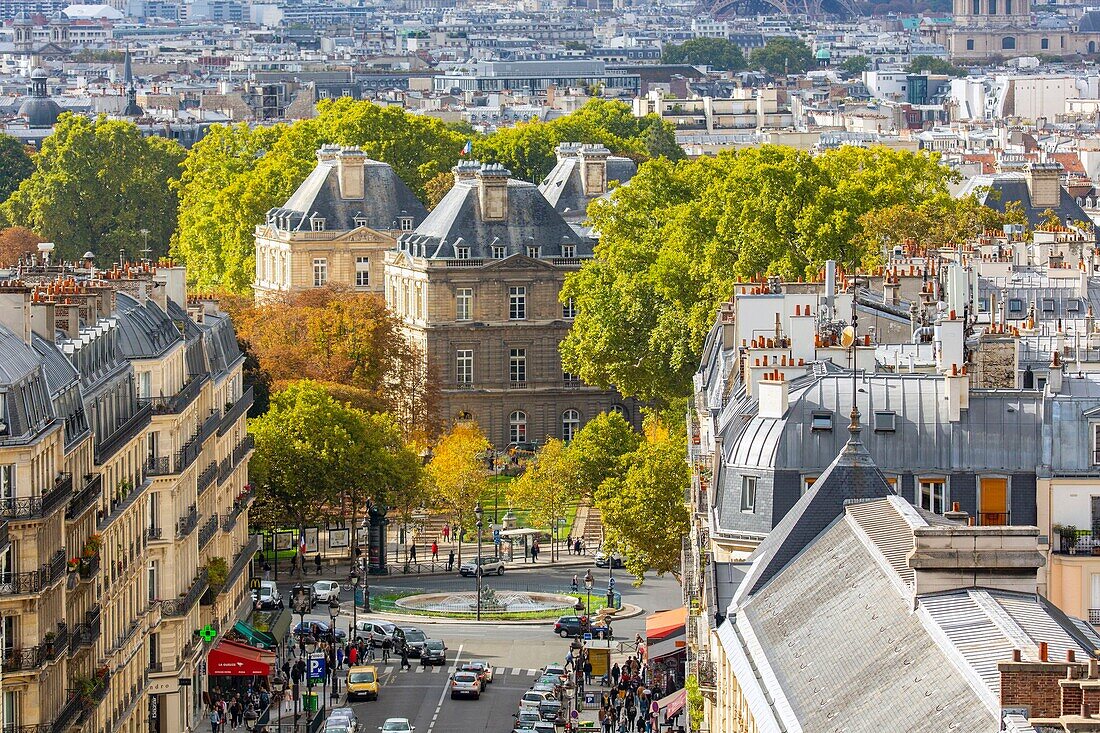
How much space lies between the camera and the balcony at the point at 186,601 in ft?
255

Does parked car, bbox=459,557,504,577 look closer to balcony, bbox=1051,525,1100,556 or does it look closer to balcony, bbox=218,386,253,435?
balcony, bbox=218,386,253,435

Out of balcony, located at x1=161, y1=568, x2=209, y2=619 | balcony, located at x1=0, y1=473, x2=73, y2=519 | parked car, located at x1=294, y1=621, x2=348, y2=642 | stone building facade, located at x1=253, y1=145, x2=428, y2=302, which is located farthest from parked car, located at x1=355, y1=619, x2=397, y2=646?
stone building facade, located at x1=253, y1=145, x2=428, y2=302

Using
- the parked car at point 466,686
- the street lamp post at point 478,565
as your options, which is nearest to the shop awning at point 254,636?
the parked car at point 466,686

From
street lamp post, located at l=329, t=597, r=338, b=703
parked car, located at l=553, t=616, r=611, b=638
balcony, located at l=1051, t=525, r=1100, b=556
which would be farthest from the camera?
parked car, located at l=553, t=616, r=611, b=638

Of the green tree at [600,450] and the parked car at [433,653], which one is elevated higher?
the green tree at [600,450]

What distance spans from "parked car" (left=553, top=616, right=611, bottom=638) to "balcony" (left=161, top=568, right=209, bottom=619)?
40.8ft

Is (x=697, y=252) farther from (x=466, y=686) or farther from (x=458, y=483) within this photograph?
(x=466, y=686)

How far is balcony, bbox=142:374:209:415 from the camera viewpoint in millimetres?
77188

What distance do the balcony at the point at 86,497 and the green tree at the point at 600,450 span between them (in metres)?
36.5

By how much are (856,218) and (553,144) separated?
67.4 meters

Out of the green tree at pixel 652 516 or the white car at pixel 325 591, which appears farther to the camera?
the white car at pixel 325 591

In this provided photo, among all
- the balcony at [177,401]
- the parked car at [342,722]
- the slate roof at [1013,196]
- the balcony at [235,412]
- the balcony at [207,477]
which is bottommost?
the parked car at [342,722]

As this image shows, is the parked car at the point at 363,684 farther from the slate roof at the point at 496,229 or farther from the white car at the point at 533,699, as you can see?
the slate roof at the point at 496,229

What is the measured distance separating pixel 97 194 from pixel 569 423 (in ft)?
188
